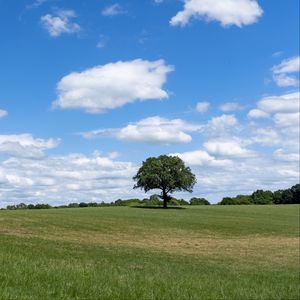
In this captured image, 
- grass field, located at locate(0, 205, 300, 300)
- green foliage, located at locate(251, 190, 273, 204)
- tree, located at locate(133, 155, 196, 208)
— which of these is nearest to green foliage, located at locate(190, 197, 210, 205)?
green foliage, located at locate(251, 190, 273, 204)

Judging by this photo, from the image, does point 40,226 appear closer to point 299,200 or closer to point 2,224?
point 2,224

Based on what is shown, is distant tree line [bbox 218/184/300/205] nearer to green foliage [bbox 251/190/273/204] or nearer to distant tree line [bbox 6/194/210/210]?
green foliage [bbox 251/190/273/204]

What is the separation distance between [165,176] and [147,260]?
6910cm

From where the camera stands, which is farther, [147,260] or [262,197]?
[262,197]

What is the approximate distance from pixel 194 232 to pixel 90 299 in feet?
141

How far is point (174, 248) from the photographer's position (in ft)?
122

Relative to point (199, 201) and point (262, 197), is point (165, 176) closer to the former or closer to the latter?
point (199, 201)

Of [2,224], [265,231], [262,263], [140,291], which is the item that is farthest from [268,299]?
[265,231]

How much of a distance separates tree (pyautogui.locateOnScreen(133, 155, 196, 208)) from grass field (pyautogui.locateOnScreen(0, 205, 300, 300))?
32863 millimetres

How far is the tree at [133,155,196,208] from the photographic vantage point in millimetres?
96250

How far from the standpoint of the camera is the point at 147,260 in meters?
26.9

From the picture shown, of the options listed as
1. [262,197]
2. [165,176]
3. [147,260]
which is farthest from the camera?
[262,197]

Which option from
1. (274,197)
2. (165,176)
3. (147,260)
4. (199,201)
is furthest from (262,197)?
(147,260)

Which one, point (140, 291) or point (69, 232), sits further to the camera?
point (69, 232)
